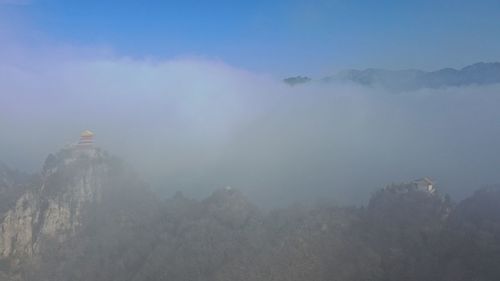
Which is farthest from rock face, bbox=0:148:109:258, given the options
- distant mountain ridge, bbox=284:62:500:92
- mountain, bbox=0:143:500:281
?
distant mountain ridge, bbox=284:62:500:92

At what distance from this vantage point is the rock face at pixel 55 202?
52531 mm

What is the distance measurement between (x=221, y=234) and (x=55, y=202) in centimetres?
1768

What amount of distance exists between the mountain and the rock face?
95 millimetres

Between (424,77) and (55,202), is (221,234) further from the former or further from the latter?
(424,77)

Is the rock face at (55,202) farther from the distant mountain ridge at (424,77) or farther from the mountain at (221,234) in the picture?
the distant mountain ridge at (424,77)

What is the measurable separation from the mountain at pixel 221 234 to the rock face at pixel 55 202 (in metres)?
0.09

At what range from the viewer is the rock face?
52.5m

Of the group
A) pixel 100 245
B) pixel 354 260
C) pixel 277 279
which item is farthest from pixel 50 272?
pixel 354 260

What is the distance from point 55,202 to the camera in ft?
181

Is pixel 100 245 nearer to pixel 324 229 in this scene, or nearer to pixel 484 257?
pixel 324 229

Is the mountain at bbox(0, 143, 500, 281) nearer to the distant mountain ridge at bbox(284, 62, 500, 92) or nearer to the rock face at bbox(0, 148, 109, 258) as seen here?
the rock face at bbox(0, 148, 109, 258)

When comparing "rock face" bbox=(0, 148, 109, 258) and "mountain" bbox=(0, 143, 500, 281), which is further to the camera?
"rock face" bbox=(0, 148, 109, 258)

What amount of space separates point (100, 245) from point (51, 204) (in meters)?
6.37

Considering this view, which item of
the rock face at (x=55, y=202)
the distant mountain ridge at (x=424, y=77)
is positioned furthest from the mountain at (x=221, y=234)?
the distant mountain ridge at (x=424, y=77)
